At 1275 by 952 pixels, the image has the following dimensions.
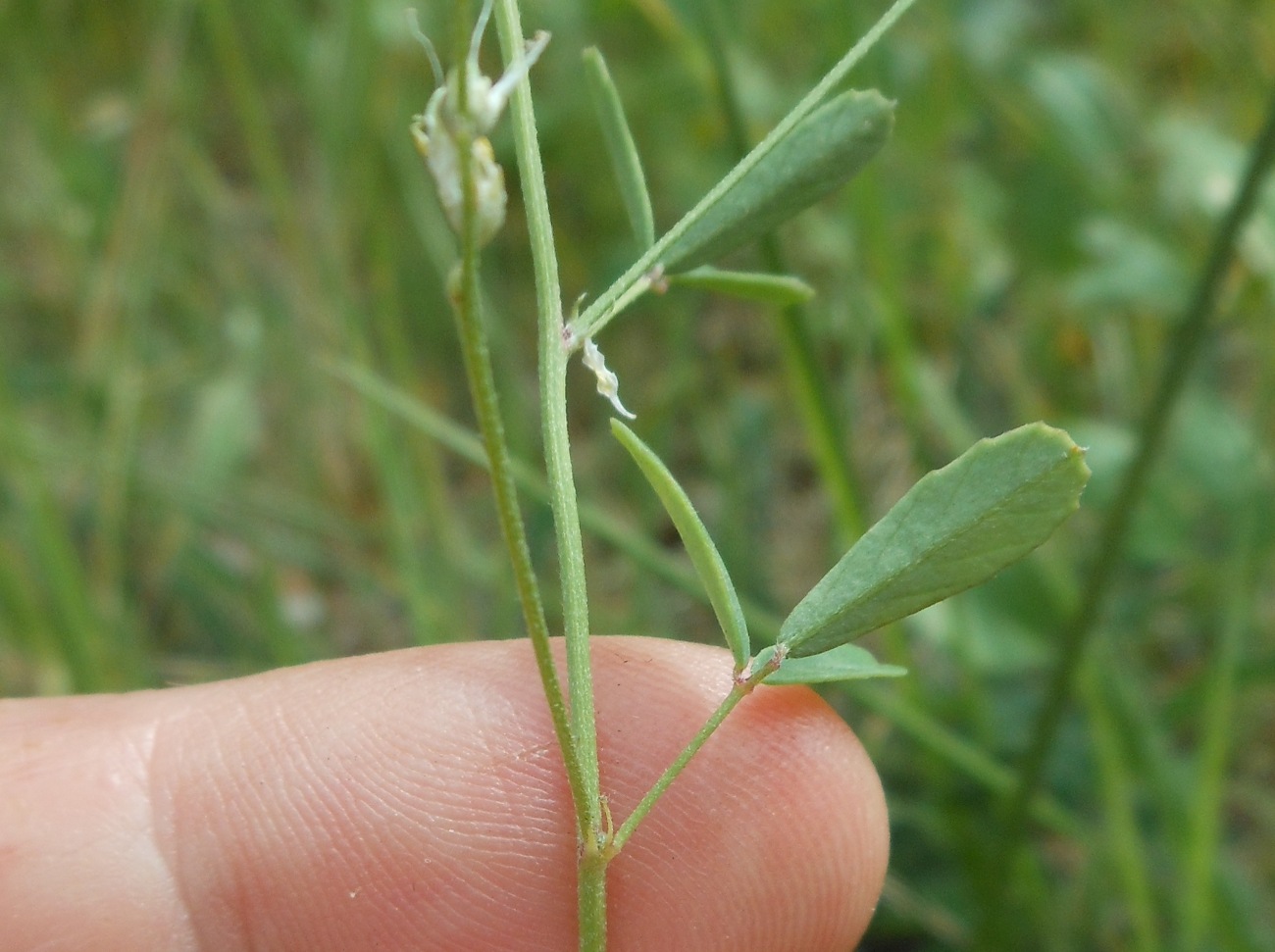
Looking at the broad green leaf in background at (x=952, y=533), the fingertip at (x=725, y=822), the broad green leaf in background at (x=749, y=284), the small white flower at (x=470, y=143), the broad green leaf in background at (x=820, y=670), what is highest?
the small white flower at (x=470, y=143)

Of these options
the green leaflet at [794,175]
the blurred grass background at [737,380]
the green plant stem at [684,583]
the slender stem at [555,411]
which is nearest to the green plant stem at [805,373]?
the blurred grass background at [737,380]

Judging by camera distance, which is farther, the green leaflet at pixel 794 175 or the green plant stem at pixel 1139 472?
the green plant stem at pixel 1139 472

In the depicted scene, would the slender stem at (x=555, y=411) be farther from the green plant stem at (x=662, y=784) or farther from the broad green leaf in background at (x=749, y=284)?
the broad green leaf in background at (x=749, y=284)

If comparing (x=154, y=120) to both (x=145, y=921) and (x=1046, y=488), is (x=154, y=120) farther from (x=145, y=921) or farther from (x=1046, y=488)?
(x=1046, y=488)

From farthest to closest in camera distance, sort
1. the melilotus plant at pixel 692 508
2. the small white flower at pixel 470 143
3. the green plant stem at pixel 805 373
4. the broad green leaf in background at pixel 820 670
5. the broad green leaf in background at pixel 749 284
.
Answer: the green plant stem at pixel 805 373, the broad green leaf in background at pixel 749 284, the broad green leaf in background at pixel 820 670, the melilotus plant at pixel 692 508, the small white flower at pixel 470 143

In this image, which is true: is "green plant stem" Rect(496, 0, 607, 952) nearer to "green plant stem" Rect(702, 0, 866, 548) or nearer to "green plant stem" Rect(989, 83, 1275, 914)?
"green plant stem" Rect(702, 0, 866, 548)

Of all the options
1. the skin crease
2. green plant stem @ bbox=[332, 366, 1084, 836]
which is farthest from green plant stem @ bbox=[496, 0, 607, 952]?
green plant stem @ bbox=[332, 366, 1084, 836]

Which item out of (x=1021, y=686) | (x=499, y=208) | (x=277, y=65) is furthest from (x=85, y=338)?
(x=499, y=208)

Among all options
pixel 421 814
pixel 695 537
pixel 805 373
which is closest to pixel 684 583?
pixel 805 373
